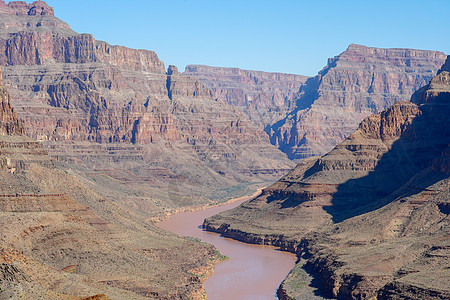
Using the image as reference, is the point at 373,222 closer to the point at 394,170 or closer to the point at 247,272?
the point at 247,272

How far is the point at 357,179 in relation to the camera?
636ft

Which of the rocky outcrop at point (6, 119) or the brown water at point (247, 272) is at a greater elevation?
the rocky outcrop at point (6, 119)

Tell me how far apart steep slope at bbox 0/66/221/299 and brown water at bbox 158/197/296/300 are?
3373 millimetres

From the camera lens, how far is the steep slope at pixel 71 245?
8344cm

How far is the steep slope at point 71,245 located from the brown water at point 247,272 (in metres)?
3.37

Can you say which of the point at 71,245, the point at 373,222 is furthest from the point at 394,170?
the point at 71,245

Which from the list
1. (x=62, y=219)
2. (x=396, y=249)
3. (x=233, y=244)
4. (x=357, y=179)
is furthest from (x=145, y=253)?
(x=357, y=179)

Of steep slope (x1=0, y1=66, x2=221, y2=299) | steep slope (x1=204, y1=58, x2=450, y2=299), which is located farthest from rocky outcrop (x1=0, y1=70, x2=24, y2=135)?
steep slope (x1=204, y1=58, x2=450, y2=299)

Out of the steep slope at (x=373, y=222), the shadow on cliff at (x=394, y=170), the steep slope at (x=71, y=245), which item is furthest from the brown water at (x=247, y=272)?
the shadow on cliff at (x=394, y=170)

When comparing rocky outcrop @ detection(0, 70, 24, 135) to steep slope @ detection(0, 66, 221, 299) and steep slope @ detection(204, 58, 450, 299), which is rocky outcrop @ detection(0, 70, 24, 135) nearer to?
steep slope @ detection(0, 66, 221, 299)

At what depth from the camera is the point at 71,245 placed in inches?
4437

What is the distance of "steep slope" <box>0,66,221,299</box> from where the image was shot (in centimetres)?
8344

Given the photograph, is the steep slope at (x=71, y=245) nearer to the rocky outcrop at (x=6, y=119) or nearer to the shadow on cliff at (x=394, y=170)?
the rocky outcrop at (x=6, y=119)

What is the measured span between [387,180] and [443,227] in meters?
61.0
